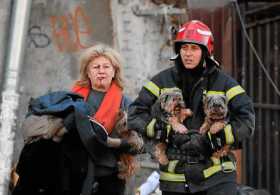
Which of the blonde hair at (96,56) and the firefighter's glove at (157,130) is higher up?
the blonde hair at (96,56)

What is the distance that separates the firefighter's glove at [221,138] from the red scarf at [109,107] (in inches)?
34.4

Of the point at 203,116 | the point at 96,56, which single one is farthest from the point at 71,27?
the point at 203,116

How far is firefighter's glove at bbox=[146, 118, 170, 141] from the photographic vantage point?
428 centimetres

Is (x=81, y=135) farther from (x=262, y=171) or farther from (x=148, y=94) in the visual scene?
(x=262, y=171)

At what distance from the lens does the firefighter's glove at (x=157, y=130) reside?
4.28 meters

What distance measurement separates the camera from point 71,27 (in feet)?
24.3

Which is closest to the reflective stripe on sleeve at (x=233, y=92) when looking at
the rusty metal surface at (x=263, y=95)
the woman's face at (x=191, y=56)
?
the woman's face at (x=191, y=56)

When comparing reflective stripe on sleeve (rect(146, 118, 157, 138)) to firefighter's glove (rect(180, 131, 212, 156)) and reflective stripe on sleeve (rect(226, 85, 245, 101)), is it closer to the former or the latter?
firefighter's glove (rect(180, 131, 212, 156))

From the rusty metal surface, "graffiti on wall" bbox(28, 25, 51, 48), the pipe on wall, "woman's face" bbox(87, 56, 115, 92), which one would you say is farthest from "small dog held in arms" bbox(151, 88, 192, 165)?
"graffiti on wall" bbox(28, 25, 51, 48)

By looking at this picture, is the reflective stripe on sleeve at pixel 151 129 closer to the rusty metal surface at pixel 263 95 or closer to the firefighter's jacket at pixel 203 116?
the firefighter's jacket at pixel 203 116

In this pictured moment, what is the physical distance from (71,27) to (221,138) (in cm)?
359

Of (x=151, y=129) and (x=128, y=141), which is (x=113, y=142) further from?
(x=151, y=129)

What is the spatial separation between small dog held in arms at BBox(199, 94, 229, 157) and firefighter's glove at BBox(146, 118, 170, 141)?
0.23 metres

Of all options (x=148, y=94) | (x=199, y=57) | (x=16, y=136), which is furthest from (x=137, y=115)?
(x=16, y=136)
